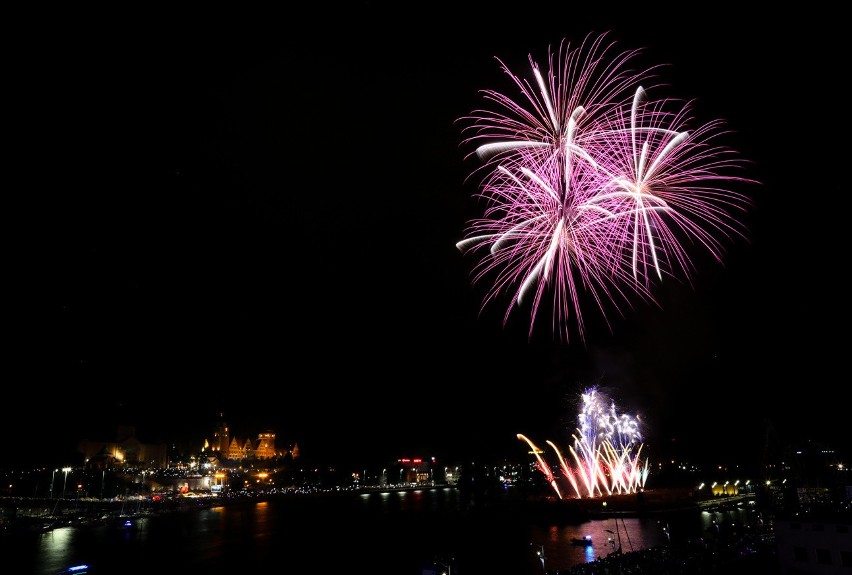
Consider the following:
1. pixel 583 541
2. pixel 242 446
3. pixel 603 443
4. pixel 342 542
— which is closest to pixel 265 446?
pixel 242 446

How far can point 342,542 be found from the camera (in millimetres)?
40406

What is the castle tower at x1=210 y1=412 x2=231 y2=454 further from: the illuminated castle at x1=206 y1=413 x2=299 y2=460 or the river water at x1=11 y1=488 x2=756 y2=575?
the river water at x1=11 y1=488 x2=756 y2=575

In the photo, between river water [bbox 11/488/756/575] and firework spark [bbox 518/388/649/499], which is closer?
river water [bbox 11/488/756/575]

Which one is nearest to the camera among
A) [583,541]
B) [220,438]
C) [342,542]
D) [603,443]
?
[583,541]

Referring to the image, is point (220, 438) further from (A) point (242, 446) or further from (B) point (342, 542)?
(B) point (342, 542)

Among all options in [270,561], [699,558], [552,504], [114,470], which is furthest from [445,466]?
[699,558]

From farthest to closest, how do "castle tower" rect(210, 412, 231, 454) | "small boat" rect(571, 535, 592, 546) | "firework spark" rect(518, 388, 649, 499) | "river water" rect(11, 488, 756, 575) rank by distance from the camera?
"castle tower" rect(210, 412, 231, 454) → "firework spark" rect(518, 388, 649, 499) → "small boat" rect(571, 535, 592, 546) → "river water" rect(11, 488, 756, 575)

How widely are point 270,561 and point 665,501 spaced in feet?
112

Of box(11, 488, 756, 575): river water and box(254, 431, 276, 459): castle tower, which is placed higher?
box(254, 431, 276, 459): castle tower

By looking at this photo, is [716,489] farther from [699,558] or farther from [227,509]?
[227,509]

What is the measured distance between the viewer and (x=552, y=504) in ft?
159

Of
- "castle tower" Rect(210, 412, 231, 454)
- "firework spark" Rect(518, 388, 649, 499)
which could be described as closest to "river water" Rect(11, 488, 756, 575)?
"firework spark" Rect(518, 388, 649, 499)

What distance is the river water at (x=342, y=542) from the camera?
102ft

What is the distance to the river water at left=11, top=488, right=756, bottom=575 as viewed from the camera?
1220 inches
